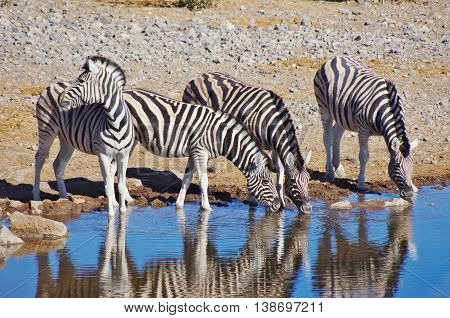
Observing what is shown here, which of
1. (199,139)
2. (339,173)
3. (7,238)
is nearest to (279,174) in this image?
(199,139)

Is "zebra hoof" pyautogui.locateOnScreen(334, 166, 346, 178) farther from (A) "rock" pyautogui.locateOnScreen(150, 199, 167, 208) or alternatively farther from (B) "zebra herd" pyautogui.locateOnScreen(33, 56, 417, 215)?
(A) "rock" pyautogui.locateOnScreen(150, 199, 167, 208)

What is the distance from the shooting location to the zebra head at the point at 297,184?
1170 cm

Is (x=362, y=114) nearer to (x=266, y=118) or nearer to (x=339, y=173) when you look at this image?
(x=339, y=173)

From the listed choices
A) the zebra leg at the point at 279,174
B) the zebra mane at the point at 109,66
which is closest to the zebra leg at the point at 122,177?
the zebra mane at the point at 109,66

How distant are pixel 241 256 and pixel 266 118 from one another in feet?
9.99

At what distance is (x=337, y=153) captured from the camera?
14.3 meters

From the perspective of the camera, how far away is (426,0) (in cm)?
2589

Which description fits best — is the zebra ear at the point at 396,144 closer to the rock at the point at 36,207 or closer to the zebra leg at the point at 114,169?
the zebra leg at the point at 114,169

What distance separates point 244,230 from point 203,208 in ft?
3.99

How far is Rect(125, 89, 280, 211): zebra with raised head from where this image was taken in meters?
11.8

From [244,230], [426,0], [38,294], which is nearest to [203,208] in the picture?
[244,230]

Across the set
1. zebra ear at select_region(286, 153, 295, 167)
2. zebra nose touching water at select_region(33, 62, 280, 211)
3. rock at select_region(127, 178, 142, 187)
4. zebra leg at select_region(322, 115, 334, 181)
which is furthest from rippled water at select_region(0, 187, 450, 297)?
zebra leg at select_region(322, 115, 334, 181)

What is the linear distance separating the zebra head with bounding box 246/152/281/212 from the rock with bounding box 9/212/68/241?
257 centimetres

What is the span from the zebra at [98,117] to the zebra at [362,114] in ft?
11.4
